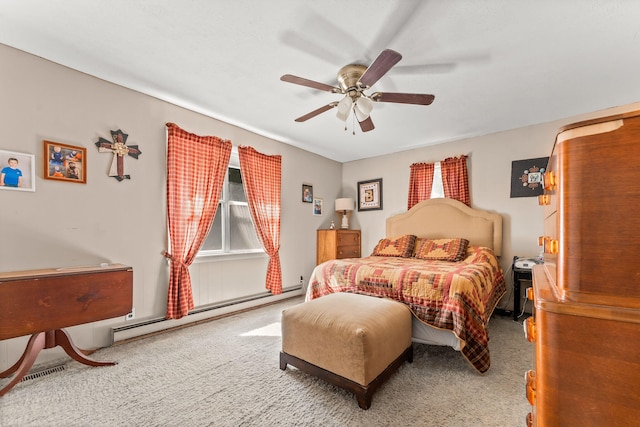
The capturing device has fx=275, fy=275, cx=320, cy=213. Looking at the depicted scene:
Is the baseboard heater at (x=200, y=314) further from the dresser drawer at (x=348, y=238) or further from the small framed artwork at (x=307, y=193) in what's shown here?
the small framed artwork at (x=307, y=193)

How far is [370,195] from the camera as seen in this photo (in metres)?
5.18

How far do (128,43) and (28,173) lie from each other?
4.26 feet

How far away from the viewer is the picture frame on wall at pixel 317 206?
16.0 ft

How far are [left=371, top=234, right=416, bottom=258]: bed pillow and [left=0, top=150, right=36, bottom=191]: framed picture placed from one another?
12.5 feet

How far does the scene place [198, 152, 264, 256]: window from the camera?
360 centimetres

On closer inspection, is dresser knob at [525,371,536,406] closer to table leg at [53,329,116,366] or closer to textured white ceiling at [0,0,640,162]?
textured white ceiling at [0,0,640,162]

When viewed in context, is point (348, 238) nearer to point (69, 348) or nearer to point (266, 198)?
point (266, 198)

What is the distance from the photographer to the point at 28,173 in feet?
7.13

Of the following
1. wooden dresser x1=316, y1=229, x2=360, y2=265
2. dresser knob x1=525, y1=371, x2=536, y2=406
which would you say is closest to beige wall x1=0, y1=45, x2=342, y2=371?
wooden dresser x1=316, y1=229, x2=360, y2=265

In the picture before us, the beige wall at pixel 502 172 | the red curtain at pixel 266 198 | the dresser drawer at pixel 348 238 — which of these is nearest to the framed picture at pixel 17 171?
the red curtain at pixel 266 198

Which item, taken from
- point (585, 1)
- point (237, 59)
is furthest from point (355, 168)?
point (585, 1)

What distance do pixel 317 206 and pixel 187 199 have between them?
2343 millimetres

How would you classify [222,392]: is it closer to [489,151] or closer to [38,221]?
[38,221]

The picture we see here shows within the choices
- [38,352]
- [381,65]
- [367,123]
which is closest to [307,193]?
[367,123]
